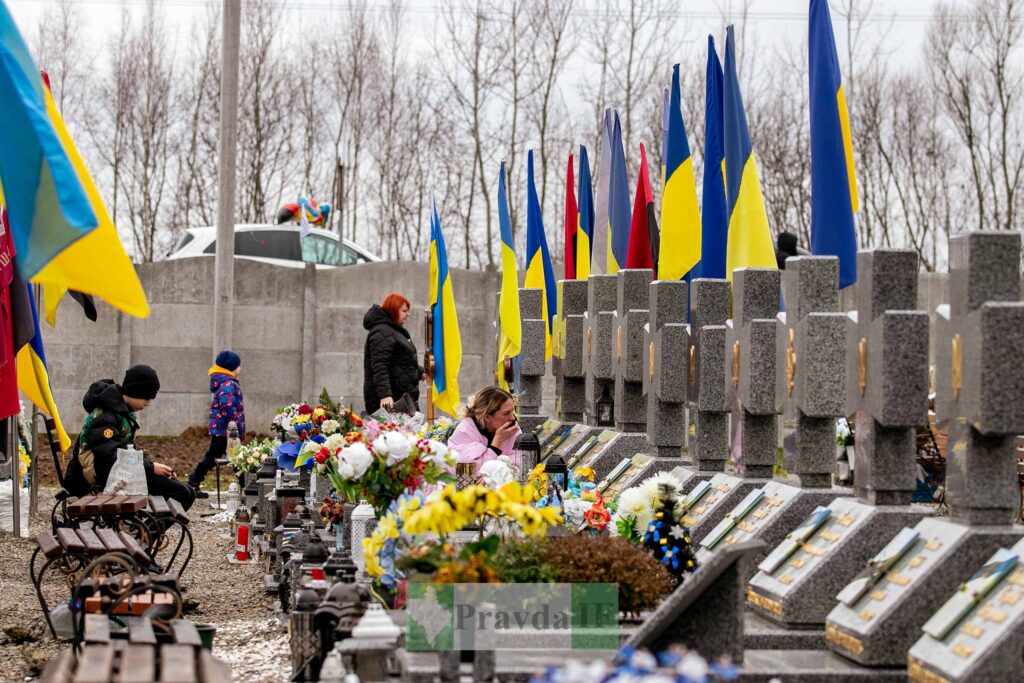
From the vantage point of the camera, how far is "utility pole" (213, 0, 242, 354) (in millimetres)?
18906

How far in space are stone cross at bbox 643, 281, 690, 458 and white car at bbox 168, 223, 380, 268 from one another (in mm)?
14180

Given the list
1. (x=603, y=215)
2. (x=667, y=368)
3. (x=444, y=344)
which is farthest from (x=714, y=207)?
(x=444, y=344)

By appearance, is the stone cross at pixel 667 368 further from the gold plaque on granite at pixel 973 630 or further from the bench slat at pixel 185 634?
the bench slat at pixel 185 634

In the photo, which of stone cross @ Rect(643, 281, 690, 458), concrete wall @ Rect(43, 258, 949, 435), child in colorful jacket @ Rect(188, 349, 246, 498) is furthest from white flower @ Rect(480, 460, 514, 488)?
concrete wall @ Rect(43, 258, 949, 435)

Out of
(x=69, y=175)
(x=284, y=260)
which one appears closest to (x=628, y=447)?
(x=69, y=175)

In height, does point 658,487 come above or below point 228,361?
below

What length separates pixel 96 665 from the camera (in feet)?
16.1

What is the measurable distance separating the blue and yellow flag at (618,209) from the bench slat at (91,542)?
22.2 feet

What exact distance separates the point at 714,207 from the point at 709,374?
210 centimetres

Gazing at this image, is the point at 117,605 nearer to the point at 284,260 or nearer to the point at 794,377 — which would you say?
the point at 794,377

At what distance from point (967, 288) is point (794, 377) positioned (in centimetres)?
176

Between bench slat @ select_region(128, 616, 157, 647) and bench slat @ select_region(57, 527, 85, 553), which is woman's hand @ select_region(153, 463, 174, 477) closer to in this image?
bench slat @ select_region(57, 527, 85, 553)

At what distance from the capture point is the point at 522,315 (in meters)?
15.5

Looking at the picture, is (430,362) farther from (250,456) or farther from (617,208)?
(617,208)
